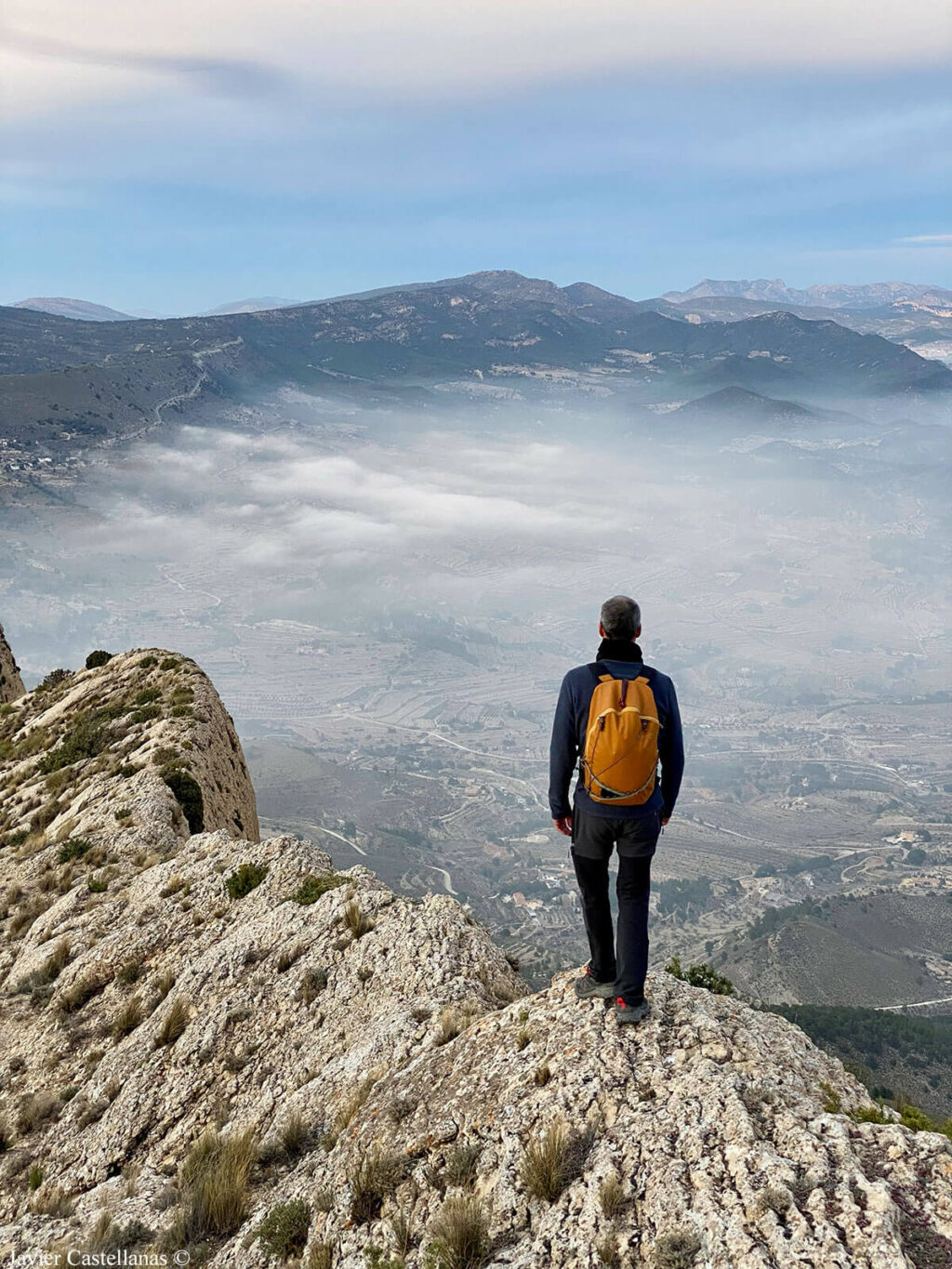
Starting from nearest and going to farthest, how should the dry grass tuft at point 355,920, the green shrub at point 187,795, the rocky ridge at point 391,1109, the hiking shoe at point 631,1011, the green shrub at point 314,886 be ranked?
the rocky ridge at point 391,1109 → the hiking shoe at point 631,1011 → the dry grass tuft at point 355,920 → the green shrub at point 314,886 → the green shrub at point 187,795

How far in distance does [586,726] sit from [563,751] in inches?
15.8

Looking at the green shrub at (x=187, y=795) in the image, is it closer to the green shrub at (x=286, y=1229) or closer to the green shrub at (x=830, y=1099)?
the green shrub at (x=286, y=1229)

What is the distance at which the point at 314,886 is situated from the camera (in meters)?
13.5

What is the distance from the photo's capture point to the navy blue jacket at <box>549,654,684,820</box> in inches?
289

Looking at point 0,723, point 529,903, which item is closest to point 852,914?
point 529,903

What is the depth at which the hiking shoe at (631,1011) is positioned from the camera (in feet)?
24.8

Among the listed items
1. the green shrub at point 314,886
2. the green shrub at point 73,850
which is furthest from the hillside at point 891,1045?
the green shrub at point 73,850

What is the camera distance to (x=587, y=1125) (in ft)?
21.2

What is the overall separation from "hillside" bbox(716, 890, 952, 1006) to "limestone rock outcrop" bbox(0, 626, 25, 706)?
10831 centimetres

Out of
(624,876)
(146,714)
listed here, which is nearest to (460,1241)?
(624,876)

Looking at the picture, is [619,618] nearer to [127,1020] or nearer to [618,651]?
[618,651]

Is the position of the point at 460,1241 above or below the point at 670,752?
below

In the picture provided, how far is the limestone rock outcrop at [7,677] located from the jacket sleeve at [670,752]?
42621 millimetres

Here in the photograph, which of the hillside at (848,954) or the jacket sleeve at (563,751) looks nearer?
the jacket sleeve at (563,751)
